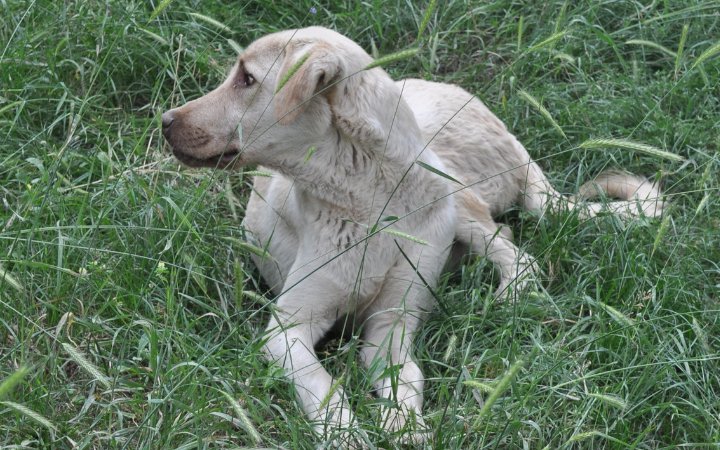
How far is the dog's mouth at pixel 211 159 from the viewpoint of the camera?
4625 mm

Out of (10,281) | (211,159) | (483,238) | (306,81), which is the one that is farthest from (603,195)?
(10,281)

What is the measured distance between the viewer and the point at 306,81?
430cm

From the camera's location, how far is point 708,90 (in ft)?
20.6

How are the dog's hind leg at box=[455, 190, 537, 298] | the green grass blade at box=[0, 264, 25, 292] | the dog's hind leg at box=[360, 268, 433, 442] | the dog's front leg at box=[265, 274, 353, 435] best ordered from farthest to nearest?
1. the dog's hind leg at box=[455, 190, 537, 298]
2. the dog's hind leg at box=[360, 268, 433, 442]
3. the dog's front leg at box=[265, 274, 353, 435]
4. the green grass blade at box=[0, 264, 25, 292]

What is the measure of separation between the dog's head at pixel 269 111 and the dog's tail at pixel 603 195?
1.19m

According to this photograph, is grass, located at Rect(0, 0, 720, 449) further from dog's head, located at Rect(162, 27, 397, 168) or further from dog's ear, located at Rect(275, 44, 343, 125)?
dog's ear, located at Rect(275, 44, 343, 125)

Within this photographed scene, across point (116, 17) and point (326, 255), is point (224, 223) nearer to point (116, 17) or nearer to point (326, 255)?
point (326, 255)

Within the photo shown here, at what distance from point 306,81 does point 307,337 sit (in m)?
1.08

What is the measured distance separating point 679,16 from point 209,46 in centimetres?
280

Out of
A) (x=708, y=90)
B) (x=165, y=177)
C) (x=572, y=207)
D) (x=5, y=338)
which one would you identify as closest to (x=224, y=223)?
(x=165, y=177)

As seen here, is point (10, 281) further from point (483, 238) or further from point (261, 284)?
point (483, 238)

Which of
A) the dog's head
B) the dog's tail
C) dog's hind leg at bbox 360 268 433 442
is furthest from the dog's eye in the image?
the dog's tail

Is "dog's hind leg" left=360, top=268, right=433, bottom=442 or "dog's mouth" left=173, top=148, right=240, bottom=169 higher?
"dog's mouth" left=173, top=148, right=240, bottom=169

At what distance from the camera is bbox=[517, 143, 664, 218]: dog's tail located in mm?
5281
